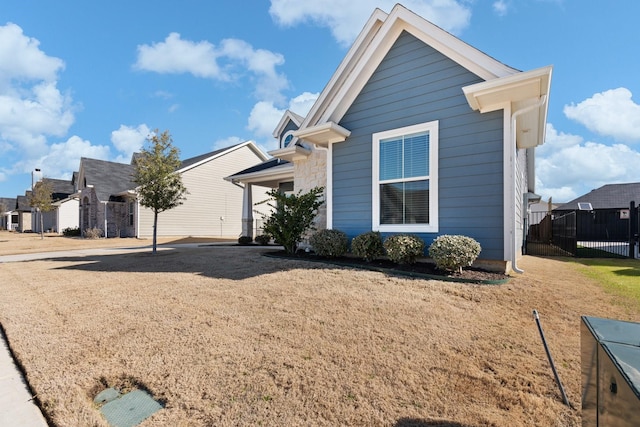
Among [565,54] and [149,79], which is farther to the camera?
[149,79]

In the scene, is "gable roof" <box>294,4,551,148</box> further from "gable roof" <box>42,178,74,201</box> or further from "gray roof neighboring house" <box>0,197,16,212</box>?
"gray roof neighboring house" <box>0,197,16,212</box>

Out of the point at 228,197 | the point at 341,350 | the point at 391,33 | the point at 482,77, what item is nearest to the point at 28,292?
the point at 341,350

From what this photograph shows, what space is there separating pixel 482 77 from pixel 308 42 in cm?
706

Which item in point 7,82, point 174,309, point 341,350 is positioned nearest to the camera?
point 341,350

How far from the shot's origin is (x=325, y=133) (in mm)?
7852

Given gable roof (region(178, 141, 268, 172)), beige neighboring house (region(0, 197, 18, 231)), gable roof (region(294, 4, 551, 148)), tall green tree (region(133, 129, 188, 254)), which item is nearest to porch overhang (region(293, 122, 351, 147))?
gable roof (region(294, 4, 551, 148))

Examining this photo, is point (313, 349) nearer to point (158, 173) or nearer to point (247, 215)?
point (158, 173)

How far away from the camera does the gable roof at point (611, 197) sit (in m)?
23.8

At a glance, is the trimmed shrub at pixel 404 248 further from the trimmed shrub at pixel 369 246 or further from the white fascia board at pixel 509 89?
the white fascia board at pixel 509 89

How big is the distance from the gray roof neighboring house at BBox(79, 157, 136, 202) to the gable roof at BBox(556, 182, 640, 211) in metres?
35.0

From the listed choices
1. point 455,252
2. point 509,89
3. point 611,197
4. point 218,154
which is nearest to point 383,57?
point 509,89

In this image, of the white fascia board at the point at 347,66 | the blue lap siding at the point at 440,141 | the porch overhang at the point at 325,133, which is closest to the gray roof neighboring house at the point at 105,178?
the white fascia board at the point at 347,66

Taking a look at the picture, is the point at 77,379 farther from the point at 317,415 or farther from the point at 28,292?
the point at 28,292

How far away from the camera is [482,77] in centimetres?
626
